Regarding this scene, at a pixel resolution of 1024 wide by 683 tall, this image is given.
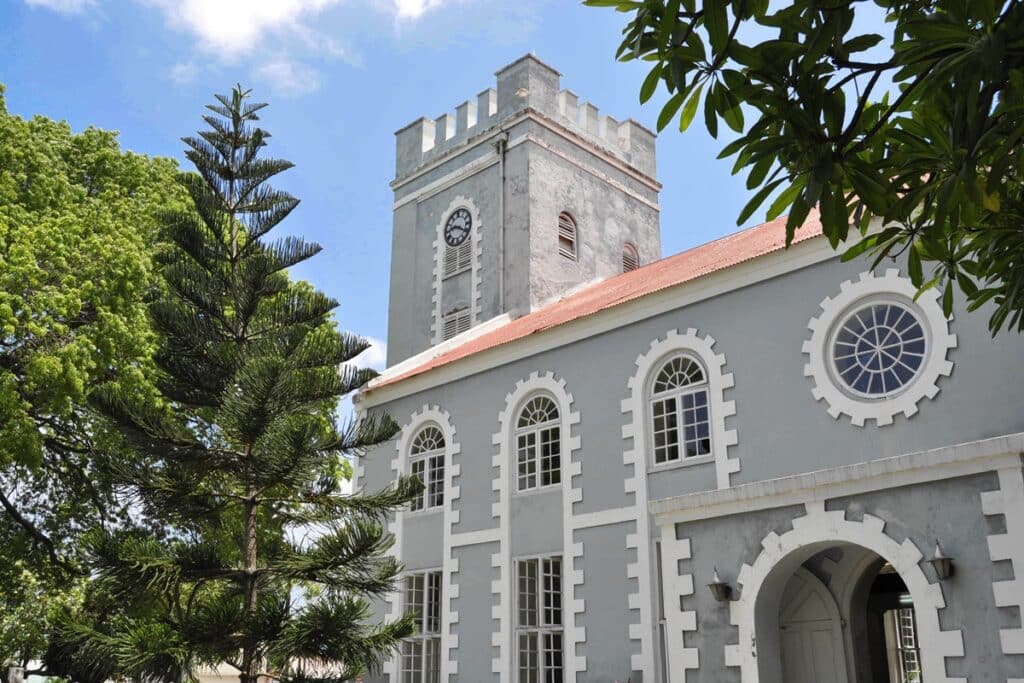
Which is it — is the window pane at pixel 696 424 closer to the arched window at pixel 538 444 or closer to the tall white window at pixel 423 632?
the arched window at pixel 538 444

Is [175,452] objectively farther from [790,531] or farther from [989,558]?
[989,558]

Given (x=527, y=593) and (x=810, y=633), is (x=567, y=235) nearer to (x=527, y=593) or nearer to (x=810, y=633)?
(x=527, y=593)

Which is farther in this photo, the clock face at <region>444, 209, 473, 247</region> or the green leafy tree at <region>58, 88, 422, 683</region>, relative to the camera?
the clock face at <region>444, 209, 473, 247</region>

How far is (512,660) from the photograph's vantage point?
48.1 feet

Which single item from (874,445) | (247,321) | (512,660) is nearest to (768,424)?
(874,445)

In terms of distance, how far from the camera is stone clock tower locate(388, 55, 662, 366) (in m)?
22.1

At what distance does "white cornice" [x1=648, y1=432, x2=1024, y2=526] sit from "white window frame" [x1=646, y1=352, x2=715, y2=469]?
5.72ft

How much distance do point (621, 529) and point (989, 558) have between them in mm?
5444

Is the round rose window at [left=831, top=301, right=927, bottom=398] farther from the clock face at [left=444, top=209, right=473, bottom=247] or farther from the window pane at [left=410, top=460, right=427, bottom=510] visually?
the clock face at [left=444, top=209, right=473, bottom=247]

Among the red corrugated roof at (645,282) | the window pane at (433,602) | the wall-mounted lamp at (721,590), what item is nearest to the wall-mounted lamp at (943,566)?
the wall-mounted lamp at (721,590)

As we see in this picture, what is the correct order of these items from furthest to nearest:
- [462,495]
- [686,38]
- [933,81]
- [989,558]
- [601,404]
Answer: [462,495] → [601,404] → [989,558] → [686,38] → [933,81]

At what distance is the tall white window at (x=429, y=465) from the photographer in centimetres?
1711

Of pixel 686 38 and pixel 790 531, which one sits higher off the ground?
pixel 686 38

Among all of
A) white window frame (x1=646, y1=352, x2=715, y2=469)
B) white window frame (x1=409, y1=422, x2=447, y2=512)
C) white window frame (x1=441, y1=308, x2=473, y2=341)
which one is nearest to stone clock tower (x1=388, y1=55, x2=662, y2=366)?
white window frame (x1=441, y1=308, x2=473, y2=341)
